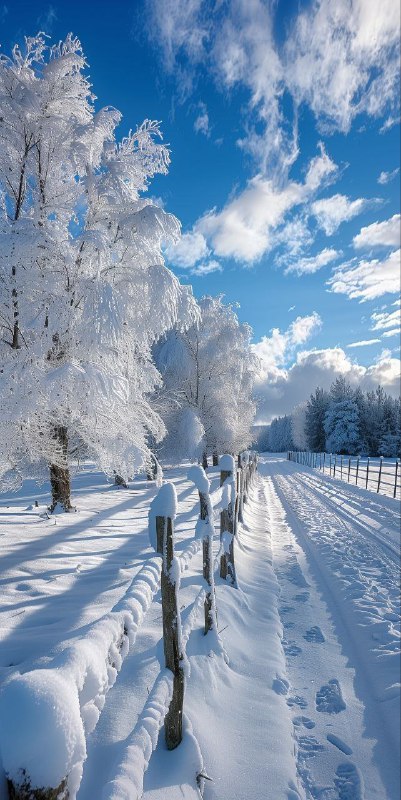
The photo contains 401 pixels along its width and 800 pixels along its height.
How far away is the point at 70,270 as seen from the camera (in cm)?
646

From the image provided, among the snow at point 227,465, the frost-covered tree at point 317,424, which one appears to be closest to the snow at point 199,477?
the snow at point 227,465

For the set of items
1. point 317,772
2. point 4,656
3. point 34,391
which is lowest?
point 317,772

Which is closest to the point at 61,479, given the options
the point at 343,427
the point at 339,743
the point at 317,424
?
the point at 339,743

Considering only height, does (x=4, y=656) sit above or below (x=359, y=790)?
above

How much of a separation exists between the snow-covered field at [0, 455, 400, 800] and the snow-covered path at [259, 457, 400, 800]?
0.01m

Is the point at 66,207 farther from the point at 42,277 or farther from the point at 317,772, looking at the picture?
the point at 317,772

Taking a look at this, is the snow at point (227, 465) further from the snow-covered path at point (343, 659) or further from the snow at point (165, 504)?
the snow at point (165, 504)

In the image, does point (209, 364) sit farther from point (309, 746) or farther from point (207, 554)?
point (309, 746)

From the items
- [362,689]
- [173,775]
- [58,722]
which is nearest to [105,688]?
[58,722]

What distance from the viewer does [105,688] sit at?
4.14ft

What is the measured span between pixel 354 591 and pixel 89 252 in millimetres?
6834

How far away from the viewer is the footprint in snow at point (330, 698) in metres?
2.95

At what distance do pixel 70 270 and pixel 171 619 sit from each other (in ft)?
19.3

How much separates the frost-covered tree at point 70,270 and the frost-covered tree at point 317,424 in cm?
6045
